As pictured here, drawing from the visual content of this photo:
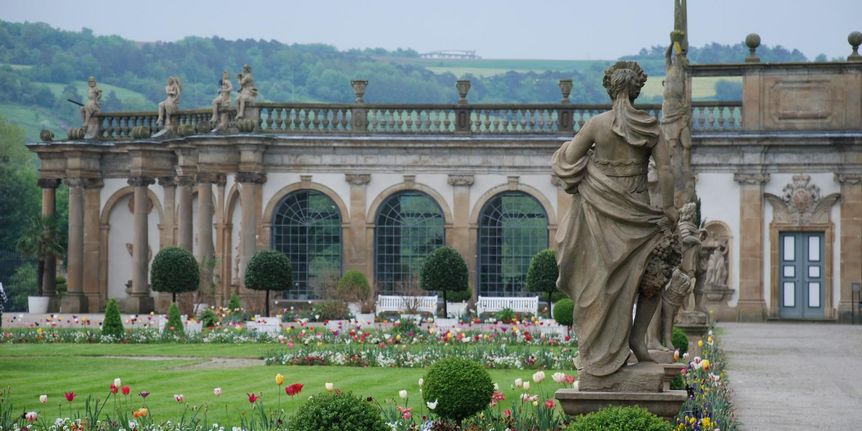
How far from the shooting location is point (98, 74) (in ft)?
340

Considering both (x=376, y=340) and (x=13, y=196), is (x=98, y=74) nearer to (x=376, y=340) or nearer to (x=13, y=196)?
(x=13, y=196)

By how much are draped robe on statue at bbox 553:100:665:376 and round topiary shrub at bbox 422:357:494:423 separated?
1982mm

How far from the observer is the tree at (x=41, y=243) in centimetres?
4312

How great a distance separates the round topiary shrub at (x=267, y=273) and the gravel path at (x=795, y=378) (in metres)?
10.5

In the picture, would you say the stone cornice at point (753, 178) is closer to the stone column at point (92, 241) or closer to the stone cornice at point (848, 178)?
the stone cornice at point (848, 178)

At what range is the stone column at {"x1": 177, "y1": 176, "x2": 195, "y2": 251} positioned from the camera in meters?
40.8

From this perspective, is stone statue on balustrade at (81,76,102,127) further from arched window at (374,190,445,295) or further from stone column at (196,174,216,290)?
arched window at (374,190,445,295)

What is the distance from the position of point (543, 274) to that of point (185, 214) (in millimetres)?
11361

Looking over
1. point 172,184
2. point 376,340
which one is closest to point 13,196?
point 172,184

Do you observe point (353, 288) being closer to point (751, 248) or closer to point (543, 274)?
point (543, 274)

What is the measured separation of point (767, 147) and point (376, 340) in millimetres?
15409

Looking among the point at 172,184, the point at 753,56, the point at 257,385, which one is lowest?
the point at 257,385

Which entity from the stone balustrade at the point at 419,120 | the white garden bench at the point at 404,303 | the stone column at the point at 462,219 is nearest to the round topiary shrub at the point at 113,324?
the white garden bench at the point at 404,303

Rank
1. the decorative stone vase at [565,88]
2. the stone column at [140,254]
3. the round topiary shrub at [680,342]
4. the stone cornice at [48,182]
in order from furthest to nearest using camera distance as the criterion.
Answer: the stone cornice at [48,182] → the stone column at [140,254] → the decorative stone vase at [565,88] → the round topiary shrub at [680,342]
